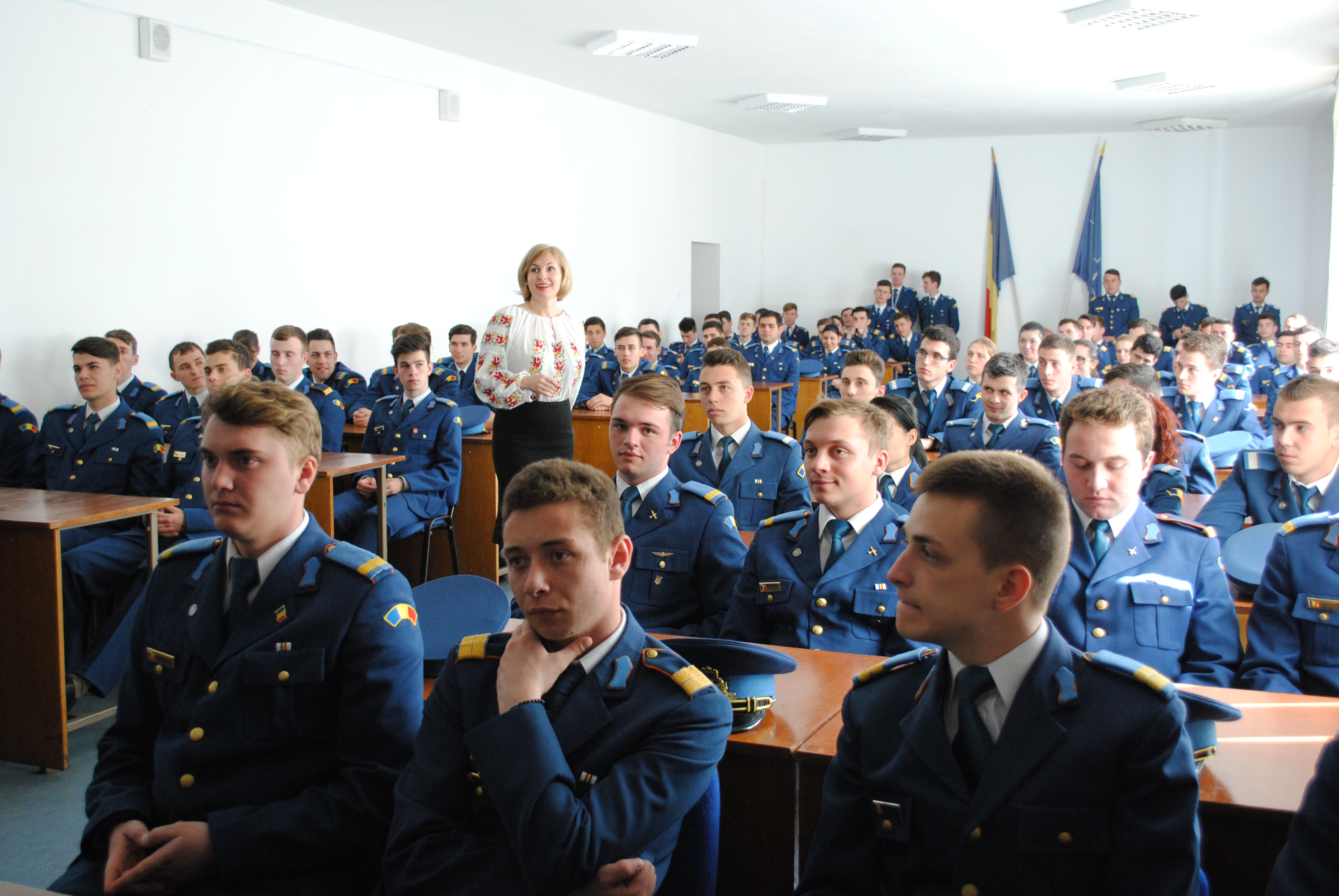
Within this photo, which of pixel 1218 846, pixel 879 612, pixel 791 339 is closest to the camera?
pixel 1218 846

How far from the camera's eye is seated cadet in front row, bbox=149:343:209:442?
5324 millimetres

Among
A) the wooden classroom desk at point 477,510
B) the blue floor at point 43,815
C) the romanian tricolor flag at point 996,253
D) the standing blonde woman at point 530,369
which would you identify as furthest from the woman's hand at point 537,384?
the romanian tricolor flag at point 996,253

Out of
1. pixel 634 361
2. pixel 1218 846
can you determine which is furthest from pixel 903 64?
pixel 1218 846

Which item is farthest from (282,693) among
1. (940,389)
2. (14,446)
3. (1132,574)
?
(940,389)

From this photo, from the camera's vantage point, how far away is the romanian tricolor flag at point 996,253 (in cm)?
1359

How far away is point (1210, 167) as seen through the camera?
41.8 feet

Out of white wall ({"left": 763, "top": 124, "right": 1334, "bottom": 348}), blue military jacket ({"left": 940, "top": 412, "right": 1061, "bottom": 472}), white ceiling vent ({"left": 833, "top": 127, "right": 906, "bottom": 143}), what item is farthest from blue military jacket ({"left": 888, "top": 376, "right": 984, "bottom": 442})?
white wall ({"left": 763, "top": 124, "right": 1334, "bottom": 348})

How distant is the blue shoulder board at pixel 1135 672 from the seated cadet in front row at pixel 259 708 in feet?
3.37

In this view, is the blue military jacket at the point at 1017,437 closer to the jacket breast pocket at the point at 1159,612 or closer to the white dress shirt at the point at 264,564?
the jacket breast pocket at the point at 1159,612

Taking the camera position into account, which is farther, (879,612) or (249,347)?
(249,347)

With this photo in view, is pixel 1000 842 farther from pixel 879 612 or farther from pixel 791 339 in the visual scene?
pixel 791 339

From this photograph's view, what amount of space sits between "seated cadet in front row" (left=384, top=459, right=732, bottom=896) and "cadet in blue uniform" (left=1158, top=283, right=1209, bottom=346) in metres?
12.7

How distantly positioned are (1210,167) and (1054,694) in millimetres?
13772

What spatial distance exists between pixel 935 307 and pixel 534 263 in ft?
34.0
